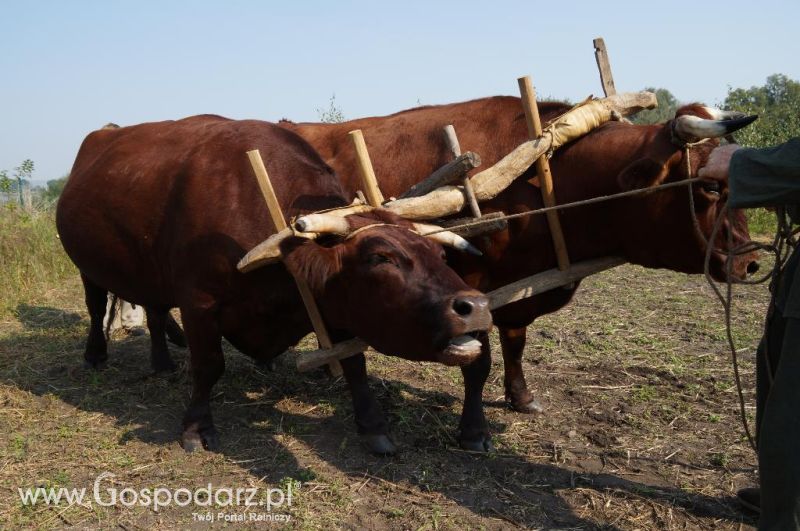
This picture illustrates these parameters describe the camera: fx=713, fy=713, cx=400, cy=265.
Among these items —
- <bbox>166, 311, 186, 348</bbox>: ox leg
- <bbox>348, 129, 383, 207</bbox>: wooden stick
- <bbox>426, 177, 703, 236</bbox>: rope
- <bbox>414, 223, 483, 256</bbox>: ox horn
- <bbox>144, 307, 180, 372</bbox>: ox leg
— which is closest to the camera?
<bbox>426, 177, 703, 236</bbox>: rope

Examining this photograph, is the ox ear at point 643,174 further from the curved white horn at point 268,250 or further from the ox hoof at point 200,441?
the ox hoof at point 200,441

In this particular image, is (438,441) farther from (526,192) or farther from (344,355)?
(526,192)

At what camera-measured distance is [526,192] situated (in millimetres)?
4152

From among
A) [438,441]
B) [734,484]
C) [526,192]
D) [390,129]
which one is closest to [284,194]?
[390,129]

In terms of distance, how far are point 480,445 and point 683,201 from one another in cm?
184

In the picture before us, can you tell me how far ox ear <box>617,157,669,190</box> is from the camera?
144 inches

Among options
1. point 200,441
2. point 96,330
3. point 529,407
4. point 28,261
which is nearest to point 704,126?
point 529,407

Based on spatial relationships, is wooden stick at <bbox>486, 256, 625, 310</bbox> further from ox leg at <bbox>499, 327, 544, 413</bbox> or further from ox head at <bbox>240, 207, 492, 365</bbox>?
ox leg at <bbox>499, 327, 544, 413</bbox>

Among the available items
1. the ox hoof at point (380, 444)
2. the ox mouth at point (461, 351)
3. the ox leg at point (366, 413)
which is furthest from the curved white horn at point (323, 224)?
the ox hoof at point (380, 444)

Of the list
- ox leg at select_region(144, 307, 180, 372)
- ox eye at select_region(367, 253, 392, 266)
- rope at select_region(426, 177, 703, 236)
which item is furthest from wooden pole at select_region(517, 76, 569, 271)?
ox leg at select_region(144, 307, 180, 372)

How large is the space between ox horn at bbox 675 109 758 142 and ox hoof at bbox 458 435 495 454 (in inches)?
81.8

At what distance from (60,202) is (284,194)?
2.64 m

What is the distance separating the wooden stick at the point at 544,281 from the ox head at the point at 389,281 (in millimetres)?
369

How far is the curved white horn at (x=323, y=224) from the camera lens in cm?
350
